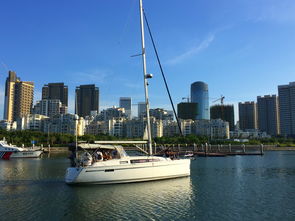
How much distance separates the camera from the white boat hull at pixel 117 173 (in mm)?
28766

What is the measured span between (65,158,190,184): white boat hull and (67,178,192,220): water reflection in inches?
26.8

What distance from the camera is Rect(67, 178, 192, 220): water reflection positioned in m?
19.7

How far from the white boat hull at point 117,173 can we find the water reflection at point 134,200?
0.68 m

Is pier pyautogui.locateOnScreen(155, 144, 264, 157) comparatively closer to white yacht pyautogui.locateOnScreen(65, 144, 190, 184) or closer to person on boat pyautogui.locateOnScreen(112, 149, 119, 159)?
white yacht pyautogui.locateOnScreen(65, 144, 190, 184)

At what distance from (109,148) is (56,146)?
110 metres

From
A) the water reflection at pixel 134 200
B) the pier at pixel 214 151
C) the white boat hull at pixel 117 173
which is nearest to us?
the water reflection at pixel 134 200

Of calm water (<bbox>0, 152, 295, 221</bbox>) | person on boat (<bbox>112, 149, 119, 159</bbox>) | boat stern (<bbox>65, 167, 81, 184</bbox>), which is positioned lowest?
calm water (<bbox>0, 152, 295, 221</bbox>)

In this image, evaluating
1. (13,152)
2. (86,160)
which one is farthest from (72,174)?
(13,152)

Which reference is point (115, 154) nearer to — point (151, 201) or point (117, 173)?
point (117, 173)

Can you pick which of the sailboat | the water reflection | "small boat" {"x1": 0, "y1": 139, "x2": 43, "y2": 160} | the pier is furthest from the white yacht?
"small boat" {"x1": 0, "y1": 139, "x2": 43, "y2": 160}

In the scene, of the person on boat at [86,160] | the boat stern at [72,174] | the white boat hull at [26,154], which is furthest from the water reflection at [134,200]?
the white boat hull at [26,154]

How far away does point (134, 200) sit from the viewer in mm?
23266

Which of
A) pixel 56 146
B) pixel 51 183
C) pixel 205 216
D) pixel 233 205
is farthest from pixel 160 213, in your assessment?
pixel 56 146

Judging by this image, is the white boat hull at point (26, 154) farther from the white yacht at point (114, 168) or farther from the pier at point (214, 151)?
the white yacht at point (114, 168)
